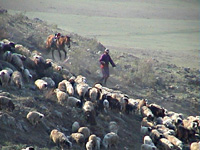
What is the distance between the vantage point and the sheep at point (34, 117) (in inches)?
396

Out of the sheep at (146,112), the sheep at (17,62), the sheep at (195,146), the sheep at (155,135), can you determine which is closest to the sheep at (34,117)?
the sheep at (17,62)

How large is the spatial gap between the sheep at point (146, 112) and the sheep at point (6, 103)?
16.4 feet

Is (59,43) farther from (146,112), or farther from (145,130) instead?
(145,130)

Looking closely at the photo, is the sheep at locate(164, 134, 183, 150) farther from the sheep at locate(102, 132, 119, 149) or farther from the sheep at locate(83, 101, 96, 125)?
→ the sheep at locate(83, 101, 96, 125)

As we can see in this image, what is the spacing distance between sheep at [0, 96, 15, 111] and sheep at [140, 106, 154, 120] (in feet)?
16.4

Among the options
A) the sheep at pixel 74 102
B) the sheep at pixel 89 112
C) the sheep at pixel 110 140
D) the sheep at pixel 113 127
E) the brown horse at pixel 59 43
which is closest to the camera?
the sheep at pixel 110 140

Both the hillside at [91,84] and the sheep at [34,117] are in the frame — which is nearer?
the hillside at [91,84]

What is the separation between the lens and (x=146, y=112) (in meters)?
13.5

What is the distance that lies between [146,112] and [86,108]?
2.81m

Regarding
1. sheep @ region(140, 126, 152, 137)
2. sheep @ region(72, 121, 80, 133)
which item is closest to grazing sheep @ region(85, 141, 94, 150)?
sheep @ region(72, 121, 80, 133)

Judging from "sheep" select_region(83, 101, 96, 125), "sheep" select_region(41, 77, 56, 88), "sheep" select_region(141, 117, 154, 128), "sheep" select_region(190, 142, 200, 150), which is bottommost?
"sheep" select_region(190, 142, 200, 150)

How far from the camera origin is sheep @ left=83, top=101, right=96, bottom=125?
1122cm

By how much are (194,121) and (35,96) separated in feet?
19.3

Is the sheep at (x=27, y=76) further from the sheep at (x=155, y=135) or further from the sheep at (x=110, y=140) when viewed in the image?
the sheep at (x=155, y=135)
